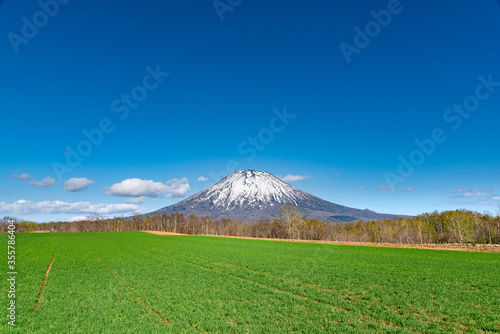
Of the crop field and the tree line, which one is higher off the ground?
the crop field

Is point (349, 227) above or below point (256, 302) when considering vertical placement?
below

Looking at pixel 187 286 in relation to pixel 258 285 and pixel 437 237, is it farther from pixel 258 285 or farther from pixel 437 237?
pixel 437 237

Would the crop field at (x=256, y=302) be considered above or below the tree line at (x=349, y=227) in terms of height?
above

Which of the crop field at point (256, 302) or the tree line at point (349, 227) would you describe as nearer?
the crop field at point (256, 302)

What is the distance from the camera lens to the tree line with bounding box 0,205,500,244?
90.1 metres

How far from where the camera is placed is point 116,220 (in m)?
191

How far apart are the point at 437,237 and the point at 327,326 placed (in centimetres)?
11102

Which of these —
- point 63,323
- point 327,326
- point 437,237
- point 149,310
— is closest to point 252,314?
point 327,326

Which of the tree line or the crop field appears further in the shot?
the tree line

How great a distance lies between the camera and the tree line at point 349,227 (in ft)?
296

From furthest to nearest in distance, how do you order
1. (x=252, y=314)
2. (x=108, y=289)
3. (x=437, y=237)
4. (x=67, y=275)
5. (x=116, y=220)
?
1. (x=116, y=220)
2. (x=437, y=237)
3. (x=67, y=275)
4. (x=108, y=289)
5. (x=252, y=314)

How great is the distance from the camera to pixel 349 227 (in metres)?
138

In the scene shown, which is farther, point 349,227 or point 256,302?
point 349,227

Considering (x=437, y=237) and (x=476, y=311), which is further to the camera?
(x=437, y=237)
